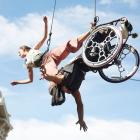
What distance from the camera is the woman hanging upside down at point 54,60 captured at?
13.1 meters

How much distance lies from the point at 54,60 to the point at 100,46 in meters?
1.03

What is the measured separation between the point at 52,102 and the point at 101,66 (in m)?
1.40

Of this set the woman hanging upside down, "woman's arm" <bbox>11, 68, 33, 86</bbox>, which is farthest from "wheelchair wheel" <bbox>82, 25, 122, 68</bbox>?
"woman's arm" <bbox>11, 68, 33, 86</bbox>

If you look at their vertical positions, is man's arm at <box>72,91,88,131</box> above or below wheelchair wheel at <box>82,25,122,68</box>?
below

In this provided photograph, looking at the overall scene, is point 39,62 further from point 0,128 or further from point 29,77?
point 0,128

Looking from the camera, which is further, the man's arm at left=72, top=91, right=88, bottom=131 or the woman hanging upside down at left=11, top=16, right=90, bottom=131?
the man's arm at left=72, top=91, right=88, bottom=131

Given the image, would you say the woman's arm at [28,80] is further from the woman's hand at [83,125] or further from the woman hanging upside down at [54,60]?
the woman's hand at [83,125]

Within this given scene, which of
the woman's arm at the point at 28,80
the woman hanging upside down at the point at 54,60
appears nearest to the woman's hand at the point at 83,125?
the woman hanging upside down at the point at 54,60

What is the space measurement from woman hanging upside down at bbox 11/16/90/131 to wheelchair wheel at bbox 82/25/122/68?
0.20 metres

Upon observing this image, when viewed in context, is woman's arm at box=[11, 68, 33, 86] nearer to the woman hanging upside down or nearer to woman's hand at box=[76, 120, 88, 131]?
the woman hanging upside down

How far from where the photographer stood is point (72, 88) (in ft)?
43.1

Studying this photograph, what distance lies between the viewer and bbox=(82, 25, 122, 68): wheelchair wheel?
41.2ft

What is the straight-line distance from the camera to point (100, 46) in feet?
42.2

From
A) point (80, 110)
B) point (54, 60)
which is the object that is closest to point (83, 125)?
point (80, 110)
